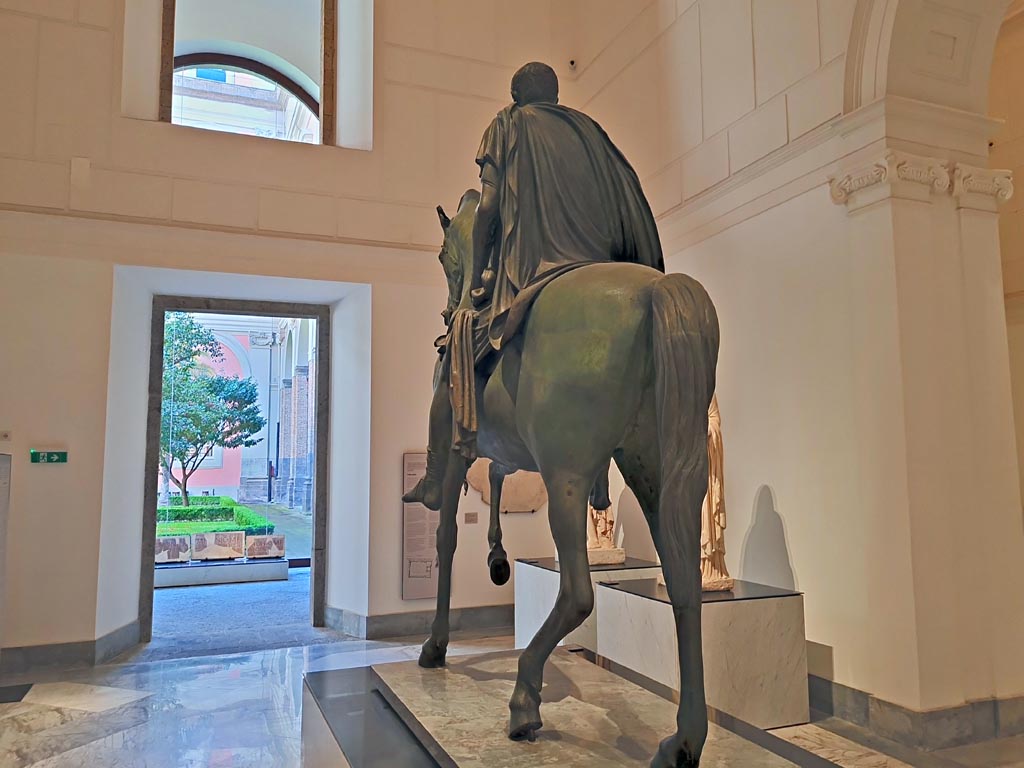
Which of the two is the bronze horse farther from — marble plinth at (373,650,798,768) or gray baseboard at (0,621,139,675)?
gray baseboard at (0,621,139,675)

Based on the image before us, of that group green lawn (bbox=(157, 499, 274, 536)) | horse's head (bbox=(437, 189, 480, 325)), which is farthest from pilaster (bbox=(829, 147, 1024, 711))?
green lawn (bbox=(157, 499, 274, 536))

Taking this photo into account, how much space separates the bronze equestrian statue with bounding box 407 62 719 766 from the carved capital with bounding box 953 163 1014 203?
362 centimetres

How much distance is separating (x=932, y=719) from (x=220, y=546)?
8494 mm

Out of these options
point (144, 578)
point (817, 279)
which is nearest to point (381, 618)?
point (144, 578)

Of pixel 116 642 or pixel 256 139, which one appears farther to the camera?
pixel 256 139

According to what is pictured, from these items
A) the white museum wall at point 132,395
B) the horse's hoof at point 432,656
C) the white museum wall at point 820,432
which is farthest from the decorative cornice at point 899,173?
Answer: the white museum wall at point 132,395

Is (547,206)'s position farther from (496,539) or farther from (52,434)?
(52,434)

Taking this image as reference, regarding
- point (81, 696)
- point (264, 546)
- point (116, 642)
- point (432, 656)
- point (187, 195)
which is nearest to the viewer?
point (432, 656)

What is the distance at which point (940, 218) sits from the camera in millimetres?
5219

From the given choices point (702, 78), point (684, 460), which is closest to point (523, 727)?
point (684, 460)

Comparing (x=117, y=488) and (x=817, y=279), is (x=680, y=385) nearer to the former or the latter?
(x=817, y=279)

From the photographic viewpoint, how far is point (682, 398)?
7.16 feet

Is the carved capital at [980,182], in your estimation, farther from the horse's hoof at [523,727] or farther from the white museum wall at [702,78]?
Result: the horse's hoof at [523,727]

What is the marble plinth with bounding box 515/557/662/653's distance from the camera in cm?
627
